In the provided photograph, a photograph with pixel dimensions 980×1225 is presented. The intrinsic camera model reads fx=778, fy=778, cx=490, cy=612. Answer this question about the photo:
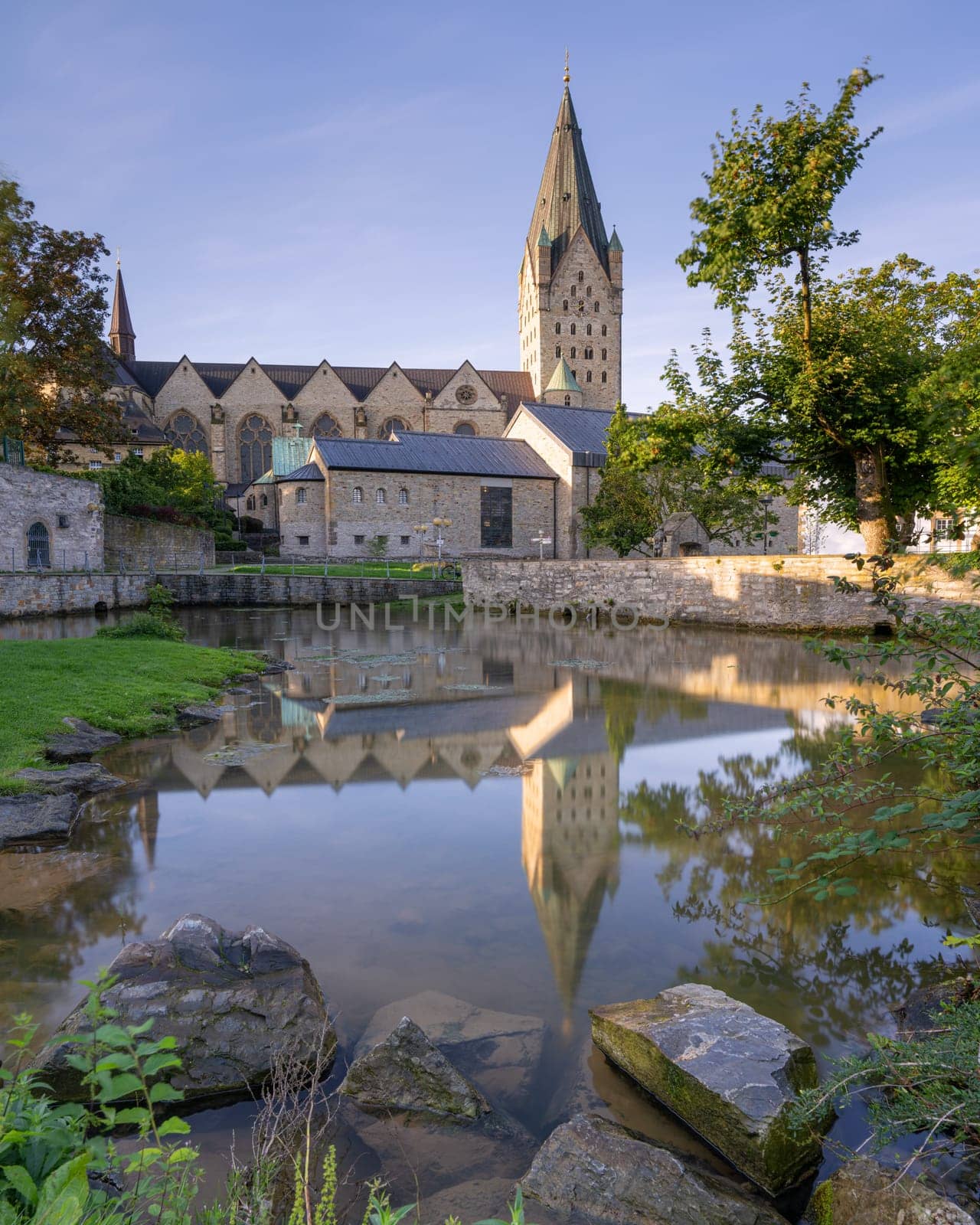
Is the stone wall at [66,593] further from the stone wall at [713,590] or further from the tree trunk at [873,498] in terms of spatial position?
the tree trunk at [873,498]

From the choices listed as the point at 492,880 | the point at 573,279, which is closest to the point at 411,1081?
the point at 492,880

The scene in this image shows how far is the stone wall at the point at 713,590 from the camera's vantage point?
63.0ft

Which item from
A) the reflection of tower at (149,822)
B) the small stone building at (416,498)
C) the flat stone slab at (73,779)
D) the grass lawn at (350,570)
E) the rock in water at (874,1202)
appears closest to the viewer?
the rock in water at (874,1202)

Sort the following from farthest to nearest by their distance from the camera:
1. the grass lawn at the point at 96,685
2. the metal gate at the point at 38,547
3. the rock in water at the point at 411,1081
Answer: the metal gate at the point at 38,547, the grass lawn at the point at 96,685, the rock in water at the point at 411,1081

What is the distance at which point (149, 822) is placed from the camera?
6418 mm

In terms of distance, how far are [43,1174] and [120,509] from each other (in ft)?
129

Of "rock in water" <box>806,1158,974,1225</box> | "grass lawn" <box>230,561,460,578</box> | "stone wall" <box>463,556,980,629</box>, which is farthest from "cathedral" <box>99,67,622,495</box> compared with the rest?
"rock in water" <box>806,1158,974,1225</box>

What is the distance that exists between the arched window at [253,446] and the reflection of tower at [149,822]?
69.4 metres

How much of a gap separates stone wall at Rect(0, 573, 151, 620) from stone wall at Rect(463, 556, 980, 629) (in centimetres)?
1365

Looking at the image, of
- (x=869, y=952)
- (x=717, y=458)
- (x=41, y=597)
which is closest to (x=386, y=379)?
(x=41, y=597)

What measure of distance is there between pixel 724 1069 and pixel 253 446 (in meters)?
75.5

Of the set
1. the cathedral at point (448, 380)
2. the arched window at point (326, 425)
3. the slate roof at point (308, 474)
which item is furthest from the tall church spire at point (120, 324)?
the slate roof at point (308, 474)

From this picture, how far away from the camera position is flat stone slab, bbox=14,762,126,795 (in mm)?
6922

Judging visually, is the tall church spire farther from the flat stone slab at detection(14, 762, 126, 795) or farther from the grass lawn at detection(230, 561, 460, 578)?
the flat stone slab at detection(14, 762, 126, 795)
